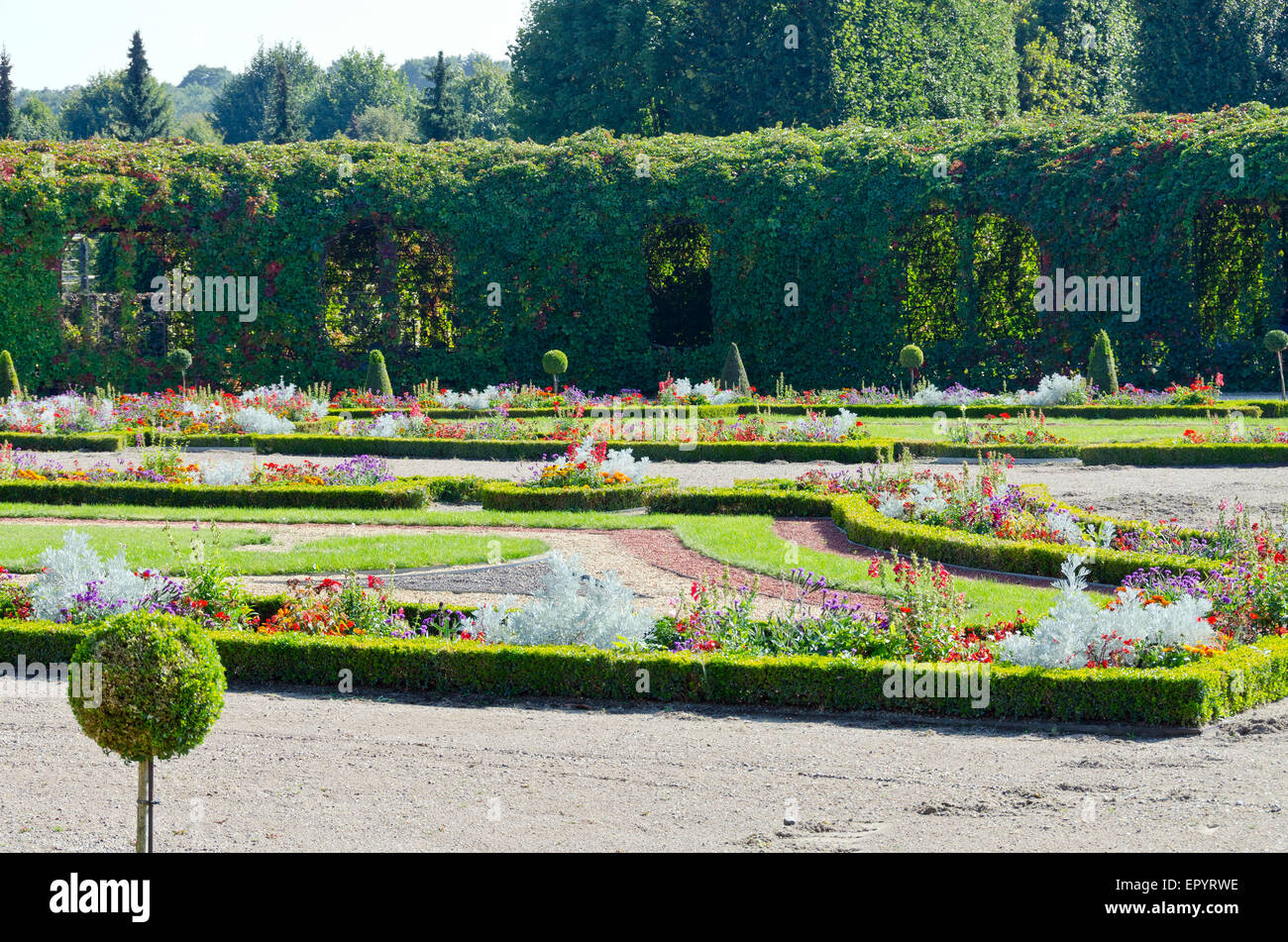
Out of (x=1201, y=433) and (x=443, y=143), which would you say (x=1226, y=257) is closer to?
(x=1201, y=433)

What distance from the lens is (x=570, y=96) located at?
4234 cm

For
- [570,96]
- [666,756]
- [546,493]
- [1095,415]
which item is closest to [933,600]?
[666,756]

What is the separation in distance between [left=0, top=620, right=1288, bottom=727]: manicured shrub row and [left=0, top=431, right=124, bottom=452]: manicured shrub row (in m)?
10.8

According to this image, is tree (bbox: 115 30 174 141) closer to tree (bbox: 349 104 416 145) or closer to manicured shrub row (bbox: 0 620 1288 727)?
tree (bbox: 349 104 416 145)

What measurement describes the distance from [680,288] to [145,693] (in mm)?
25750

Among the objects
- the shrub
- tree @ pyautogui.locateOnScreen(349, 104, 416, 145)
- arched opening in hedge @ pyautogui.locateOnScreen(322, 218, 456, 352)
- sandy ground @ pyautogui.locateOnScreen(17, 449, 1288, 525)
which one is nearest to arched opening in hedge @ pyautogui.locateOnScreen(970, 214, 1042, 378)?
arched opening in hedge @ pyautogui.locateOnScreen(322, 218, 456, 352)

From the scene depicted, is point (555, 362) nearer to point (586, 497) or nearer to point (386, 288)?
point (386, 288)

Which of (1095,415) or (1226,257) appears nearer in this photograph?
(1095,415)

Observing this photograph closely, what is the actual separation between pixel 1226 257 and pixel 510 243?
13.4 m

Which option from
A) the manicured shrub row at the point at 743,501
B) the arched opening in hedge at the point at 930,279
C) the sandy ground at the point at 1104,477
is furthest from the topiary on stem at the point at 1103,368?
the manicured shrub row at the point at 743,501

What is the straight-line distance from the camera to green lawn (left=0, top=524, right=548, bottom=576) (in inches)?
452

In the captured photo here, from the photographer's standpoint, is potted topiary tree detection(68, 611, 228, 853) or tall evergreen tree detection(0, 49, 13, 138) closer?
potted topiary tree detection(68, 611, 228, 853)

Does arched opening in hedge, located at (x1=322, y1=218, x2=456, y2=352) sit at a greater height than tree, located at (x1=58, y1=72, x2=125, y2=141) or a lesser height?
lesser

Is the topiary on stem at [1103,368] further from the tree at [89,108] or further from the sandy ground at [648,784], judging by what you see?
the tree at [89,108]
